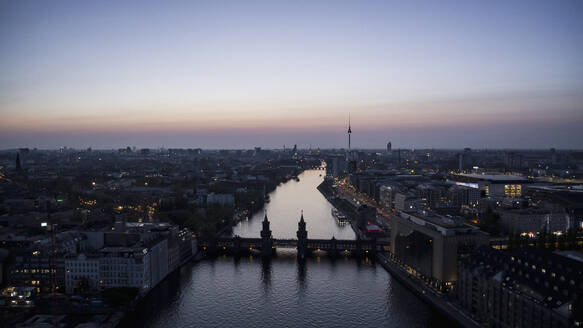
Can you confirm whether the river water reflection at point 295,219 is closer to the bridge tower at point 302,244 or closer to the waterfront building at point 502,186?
the bridge tower at point 302,244

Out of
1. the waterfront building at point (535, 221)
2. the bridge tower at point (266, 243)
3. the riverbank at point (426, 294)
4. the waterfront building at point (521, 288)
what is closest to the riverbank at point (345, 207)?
the riverbank at point (426, 294)

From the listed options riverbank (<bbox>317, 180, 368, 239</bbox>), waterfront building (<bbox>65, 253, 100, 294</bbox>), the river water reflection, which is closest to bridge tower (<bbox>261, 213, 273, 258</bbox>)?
the river water reflection

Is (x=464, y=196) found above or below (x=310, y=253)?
above

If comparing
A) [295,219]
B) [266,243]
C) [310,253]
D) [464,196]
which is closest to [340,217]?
[295,219]

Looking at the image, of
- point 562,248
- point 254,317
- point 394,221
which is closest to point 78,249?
Result: point 254,317

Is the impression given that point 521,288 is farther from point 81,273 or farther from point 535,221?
point 535,221

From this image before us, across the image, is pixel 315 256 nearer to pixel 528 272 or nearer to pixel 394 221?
pixel 394 221
